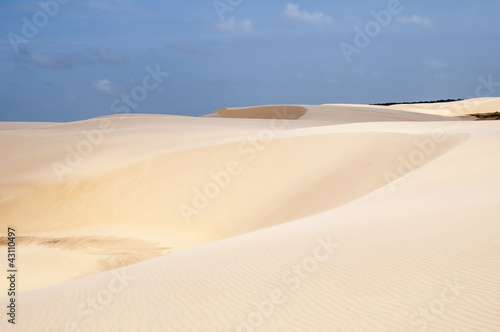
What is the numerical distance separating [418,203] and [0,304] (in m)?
6.89

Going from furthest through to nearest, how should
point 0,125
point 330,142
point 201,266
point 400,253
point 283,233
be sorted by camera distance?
point 0,125
point 330,142
point 283,233
point 201,266
point 400,253

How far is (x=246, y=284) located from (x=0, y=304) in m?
3.42

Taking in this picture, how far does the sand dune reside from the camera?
577cm

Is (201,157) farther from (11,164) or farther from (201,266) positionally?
(201,266)

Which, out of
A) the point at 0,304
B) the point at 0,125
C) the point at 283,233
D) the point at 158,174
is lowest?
the point at 0,304


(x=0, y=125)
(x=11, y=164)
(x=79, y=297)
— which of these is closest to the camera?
(x=79, y=297)

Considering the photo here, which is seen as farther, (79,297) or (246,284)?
(79,297)

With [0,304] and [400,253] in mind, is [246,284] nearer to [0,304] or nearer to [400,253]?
[400,253]

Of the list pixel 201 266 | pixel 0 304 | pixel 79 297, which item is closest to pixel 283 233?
pixel 201 266

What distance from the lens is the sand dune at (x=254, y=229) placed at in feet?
18.9

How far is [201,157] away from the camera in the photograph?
22.0 metres

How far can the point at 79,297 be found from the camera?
7285mm

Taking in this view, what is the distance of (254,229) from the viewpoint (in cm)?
1620

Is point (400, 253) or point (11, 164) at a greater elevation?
point (11, 164)
